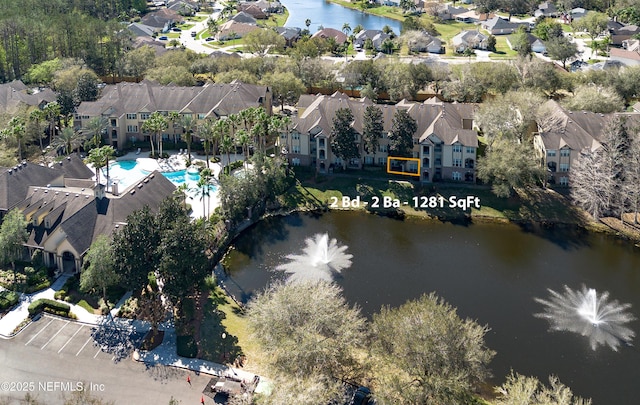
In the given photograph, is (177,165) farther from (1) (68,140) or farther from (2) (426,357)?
(2) (426,357)

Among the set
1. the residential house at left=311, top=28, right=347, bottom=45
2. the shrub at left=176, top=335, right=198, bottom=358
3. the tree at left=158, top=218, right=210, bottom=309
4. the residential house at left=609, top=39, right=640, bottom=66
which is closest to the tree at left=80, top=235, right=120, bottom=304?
Answer: the tree at left=158, top=218, right=210, bottom=309

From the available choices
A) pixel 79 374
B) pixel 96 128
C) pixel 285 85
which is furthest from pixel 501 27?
pixel 79 374

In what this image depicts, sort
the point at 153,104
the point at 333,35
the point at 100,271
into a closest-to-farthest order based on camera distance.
Result: the point at 100,271 → the point at 153,104 → the point at 333,35

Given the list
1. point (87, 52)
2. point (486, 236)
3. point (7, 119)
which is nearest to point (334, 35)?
point (87, 52)

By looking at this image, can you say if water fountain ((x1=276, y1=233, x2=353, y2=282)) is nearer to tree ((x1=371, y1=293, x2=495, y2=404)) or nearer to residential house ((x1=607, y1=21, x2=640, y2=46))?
tree ((x1=371, y1=293, x2=495, y2=404))

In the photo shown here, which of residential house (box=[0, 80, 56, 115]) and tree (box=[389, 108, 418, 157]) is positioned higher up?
residential house (box=[0, 80, 56, 115])

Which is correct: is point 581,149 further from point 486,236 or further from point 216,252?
point 216,252

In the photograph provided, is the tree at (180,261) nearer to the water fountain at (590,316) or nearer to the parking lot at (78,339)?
the parking lot at (78,339)
